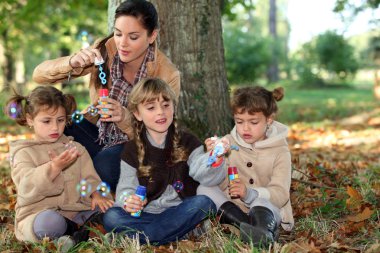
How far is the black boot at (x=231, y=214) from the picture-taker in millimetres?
3357

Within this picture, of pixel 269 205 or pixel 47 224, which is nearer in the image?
pixel 47 224

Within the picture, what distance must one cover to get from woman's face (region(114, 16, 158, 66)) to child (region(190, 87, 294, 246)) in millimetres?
820

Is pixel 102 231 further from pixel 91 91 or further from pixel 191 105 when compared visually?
pixel 191 105

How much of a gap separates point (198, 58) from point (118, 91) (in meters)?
1.14

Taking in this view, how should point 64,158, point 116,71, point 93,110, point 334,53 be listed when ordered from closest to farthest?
point 64,158 < point 93,110 < point 116,71 < point 334,53

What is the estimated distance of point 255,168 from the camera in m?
3.69

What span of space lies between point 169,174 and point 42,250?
3.34ft

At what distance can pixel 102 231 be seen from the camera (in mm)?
3527

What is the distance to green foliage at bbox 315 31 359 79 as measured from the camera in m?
24.6

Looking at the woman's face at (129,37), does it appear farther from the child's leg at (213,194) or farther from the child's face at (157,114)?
the child's leg at (213,194)

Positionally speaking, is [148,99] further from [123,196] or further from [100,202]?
[100,202]

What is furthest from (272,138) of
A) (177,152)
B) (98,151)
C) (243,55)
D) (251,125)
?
(243,55)

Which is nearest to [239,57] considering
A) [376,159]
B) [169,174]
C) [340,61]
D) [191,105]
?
[340,61]

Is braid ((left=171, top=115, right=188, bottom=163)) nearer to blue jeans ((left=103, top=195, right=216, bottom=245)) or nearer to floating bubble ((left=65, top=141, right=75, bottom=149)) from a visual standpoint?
blue jeans ((left=103, top=195, right=216, bottom=245))
